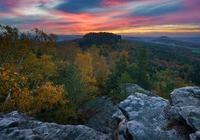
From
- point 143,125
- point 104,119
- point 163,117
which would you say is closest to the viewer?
point 143,125

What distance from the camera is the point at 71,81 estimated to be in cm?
2573

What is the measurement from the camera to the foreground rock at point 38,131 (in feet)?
30.4

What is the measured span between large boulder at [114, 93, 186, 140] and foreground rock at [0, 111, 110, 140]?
81.4 inches

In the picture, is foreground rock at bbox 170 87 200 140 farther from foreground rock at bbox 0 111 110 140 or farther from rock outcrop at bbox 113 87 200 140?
foreground rock at bbox 0 111 110 140

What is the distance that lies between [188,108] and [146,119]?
313 cm

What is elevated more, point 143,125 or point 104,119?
point 143,125

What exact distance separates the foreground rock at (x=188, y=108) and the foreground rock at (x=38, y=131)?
537 centimetres

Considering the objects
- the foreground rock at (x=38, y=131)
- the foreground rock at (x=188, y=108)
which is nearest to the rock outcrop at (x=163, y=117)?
the foreground rock at (x=188, y=108)

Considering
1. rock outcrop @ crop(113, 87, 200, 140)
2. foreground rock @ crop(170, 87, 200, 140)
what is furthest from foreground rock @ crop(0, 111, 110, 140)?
foreground rock @ crop(170, 87, 200, 140)

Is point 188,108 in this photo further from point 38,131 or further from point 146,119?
point 38,131

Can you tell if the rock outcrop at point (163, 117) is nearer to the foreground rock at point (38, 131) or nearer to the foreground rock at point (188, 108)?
the foreground rock at point (188, 108)

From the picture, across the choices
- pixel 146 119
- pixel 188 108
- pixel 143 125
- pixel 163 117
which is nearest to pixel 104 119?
pixel 146 119

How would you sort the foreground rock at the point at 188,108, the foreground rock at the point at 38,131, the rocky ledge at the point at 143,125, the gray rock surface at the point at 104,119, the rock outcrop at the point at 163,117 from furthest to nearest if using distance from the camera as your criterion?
the gray rock surface at the point at 104,119 < the rock outcrop at the point at 163,117 < the rocky ledge at the point at 143,125 < the foreground rock at the point at 188,108 < the foreground rock at the point at 38,131

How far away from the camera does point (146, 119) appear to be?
12062 millimetres
